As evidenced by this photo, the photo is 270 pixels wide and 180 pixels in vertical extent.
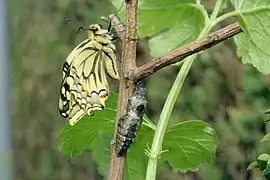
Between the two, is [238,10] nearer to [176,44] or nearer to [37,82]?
[176,44]

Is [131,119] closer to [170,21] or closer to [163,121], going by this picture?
[163,121]

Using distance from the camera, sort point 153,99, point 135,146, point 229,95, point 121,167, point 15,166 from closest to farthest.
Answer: point 121,167
point 135,146
point 229,95
point 153,99
point 15,166

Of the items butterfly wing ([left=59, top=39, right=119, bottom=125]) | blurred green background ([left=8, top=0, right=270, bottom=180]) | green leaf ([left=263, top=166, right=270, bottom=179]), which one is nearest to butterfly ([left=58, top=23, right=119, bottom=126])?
butterfly wing ([left=59, top=39, right=119, bottom=125])

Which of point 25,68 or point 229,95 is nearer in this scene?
point 229,95

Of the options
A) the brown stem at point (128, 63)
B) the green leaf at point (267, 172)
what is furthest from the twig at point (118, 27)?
the green leaf at point (267, 172)

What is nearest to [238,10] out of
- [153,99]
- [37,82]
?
[153,99]

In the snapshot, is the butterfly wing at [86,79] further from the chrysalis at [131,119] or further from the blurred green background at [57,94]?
the blurred green background at [57,94]
